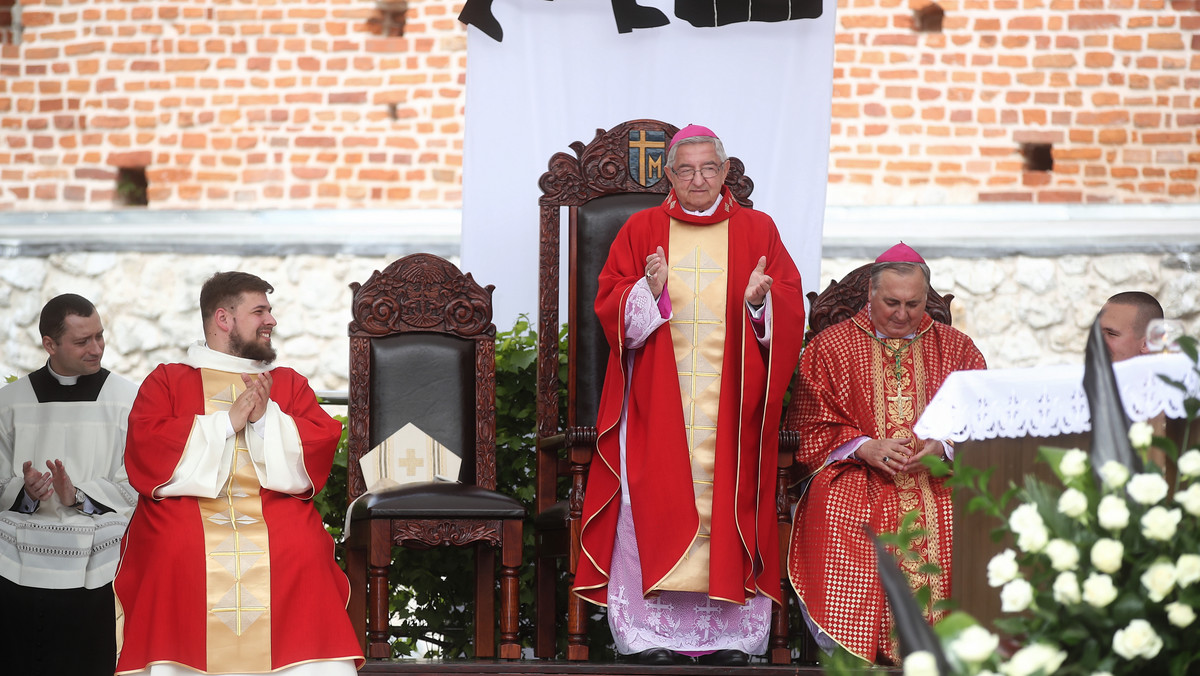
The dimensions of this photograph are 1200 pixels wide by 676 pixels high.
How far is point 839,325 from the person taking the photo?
17.3 ft

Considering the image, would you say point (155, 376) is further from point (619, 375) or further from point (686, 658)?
point (686, 658)

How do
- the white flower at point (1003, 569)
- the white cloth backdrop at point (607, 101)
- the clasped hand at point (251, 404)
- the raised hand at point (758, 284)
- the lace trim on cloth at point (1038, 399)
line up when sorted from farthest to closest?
the white cloth backdrop at point (607, 101), the raised hand at point (758, 284), the clasped hand at point (251, 404), the lace trim on cloth at point (1038, 399), the white flower at point (1003, 569)

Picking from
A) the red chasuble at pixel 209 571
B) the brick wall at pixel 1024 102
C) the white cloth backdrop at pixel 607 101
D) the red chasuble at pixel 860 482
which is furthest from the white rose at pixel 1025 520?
the brick wall at pixel 1024 102

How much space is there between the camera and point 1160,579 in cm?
217

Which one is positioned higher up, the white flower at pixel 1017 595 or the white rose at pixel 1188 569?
the white rose at pixel 1188 569

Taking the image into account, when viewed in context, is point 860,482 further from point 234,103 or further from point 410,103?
point 234,103

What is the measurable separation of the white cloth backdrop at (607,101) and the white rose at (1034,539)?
3.96 m

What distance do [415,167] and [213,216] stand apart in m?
1.15

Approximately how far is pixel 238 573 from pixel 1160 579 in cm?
306

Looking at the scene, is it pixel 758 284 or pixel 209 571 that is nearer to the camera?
pixel 209 571

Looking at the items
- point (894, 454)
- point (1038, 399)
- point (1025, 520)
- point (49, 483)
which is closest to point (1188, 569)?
point (1025, 520)

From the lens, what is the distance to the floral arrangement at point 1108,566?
2160 millimetres

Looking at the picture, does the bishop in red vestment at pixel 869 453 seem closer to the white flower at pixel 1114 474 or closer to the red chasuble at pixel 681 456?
the red chasuble at pixel 681 456

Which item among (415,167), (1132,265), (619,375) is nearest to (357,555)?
(619,375)
